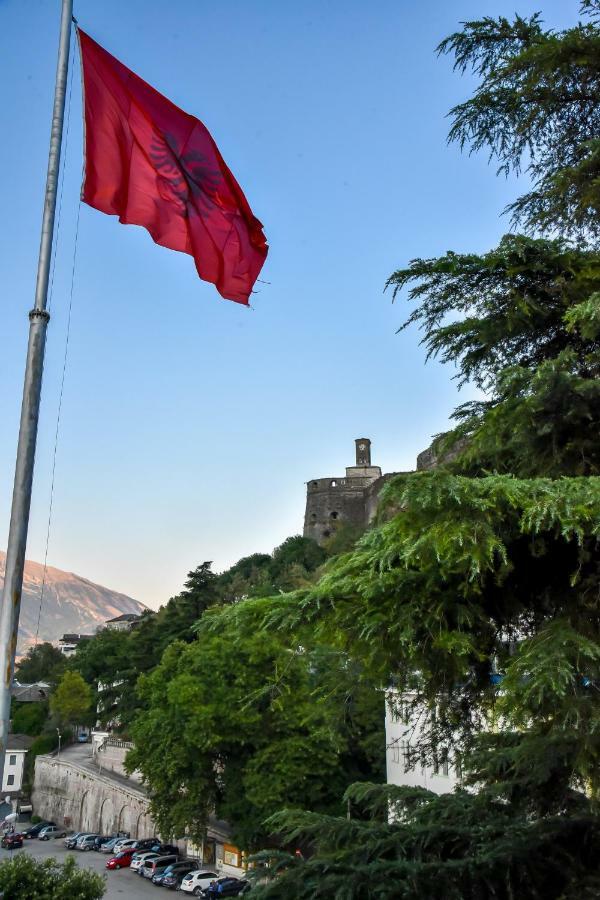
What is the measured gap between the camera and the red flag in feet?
21.2

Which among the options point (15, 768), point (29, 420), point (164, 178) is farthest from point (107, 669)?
point (29, 420)

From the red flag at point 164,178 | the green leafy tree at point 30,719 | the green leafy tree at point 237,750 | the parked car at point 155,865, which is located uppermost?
the red flag at point 164,178

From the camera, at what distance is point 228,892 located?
28.6 metres

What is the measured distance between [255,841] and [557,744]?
25.7 metres

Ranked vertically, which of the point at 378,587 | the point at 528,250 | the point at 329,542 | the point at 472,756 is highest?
the point at 329,542

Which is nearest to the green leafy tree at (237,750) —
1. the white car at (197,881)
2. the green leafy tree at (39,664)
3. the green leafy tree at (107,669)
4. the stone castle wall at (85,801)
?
the white car at (197,881)

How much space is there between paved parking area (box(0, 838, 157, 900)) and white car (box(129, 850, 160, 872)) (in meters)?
0.34

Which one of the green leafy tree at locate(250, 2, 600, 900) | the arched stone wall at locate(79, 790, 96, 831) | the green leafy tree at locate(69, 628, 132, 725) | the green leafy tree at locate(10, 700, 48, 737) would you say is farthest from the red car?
the green leafy tree at locate(10, 700, 48, 737)

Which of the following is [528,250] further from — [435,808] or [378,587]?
[435,808]

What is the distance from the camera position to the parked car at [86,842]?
43.9 m

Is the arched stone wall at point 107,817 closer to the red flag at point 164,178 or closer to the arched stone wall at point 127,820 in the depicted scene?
the arched stone wall at point 127,820

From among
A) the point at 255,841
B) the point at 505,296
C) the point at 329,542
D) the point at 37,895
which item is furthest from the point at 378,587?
the point at 329,542

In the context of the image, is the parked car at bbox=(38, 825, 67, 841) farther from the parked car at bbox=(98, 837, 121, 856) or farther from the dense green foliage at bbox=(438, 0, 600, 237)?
the dense green foliage at bbox=(438, 0, 600, 237)

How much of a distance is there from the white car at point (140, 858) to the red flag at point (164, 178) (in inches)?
1425
